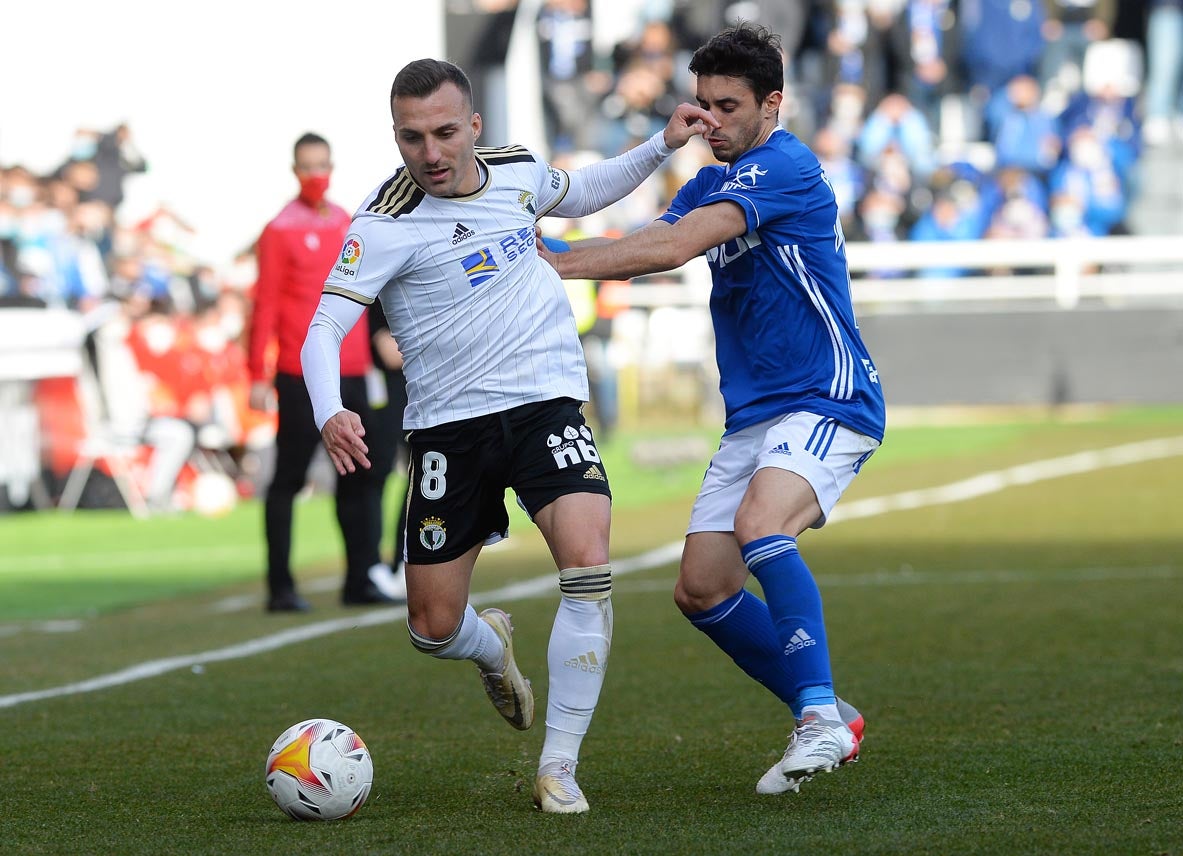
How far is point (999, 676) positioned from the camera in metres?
7.27

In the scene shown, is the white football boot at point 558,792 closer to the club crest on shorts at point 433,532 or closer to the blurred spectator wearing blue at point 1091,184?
the club crest on shorts at point 433,532

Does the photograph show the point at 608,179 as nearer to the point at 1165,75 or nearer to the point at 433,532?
the point at 433,532

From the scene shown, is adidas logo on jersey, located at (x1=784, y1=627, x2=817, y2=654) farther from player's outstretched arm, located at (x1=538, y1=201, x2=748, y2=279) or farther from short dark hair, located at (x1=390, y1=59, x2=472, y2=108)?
short dark hair, located at (x1=390, y1=59, x2=472, y2=108)

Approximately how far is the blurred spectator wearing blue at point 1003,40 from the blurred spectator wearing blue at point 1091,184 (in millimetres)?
1835

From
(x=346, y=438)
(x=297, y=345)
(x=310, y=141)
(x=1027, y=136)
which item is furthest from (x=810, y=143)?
(x=346, y=438)

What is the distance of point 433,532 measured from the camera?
5.42m

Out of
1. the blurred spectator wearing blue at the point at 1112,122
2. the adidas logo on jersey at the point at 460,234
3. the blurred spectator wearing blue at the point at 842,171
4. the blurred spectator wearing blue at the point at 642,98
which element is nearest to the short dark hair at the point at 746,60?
the adidas logo on jersey at the point at 460,234

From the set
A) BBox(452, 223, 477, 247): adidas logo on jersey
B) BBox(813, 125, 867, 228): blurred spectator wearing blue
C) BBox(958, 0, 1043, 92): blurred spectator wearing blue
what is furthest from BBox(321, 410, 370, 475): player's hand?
BBox(958, 0, 1043, 92): blurred spectator wearing blue

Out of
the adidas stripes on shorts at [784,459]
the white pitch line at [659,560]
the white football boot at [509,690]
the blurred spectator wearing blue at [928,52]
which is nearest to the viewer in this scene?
the adidas stripes on shorts at [784,459]

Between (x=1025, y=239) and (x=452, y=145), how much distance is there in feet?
60.3

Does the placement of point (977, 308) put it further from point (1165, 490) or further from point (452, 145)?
point (452, 145)

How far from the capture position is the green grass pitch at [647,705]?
473 cm

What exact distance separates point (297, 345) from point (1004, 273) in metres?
13.8

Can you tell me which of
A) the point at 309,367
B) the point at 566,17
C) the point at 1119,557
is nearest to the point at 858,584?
the point at 1119,557
